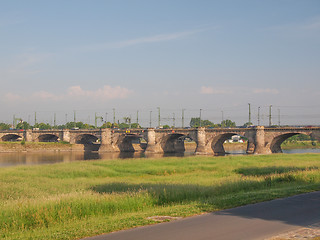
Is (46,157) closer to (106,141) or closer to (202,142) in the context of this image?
(106,141)

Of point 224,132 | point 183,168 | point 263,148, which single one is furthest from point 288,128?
point 183,168

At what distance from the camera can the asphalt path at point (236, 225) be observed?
1363 cm

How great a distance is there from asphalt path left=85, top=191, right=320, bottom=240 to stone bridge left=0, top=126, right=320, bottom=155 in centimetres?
9064

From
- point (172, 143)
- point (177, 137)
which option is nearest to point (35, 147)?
point (172, 143)

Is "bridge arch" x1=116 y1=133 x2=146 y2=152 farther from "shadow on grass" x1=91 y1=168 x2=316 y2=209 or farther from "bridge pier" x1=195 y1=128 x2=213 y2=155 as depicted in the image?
"shadow on grass" x1=91 y1=168 x2=316 y2=209

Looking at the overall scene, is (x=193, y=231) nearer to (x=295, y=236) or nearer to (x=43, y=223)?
(x=295, y=236)

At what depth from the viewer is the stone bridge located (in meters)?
108

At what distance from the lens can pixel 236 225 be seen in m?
15.0

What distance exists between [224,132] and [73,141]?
65978 mm

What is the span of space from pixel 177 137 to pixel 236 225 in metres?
126

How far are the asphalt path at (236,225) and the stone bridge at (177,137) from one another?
297 ft

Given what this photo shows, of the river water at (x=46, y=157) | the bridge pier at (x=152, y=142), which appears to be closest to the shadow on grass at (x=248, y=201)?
the river water at (x=46, y=157)

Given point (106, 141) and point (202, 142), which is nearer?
point (202, 142)

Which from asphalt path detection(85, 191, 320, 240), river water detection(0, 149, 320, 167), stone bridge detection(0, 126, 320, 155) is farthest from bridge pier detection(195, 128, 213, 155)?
asphalt path detection(85, 191, 320, 240)
